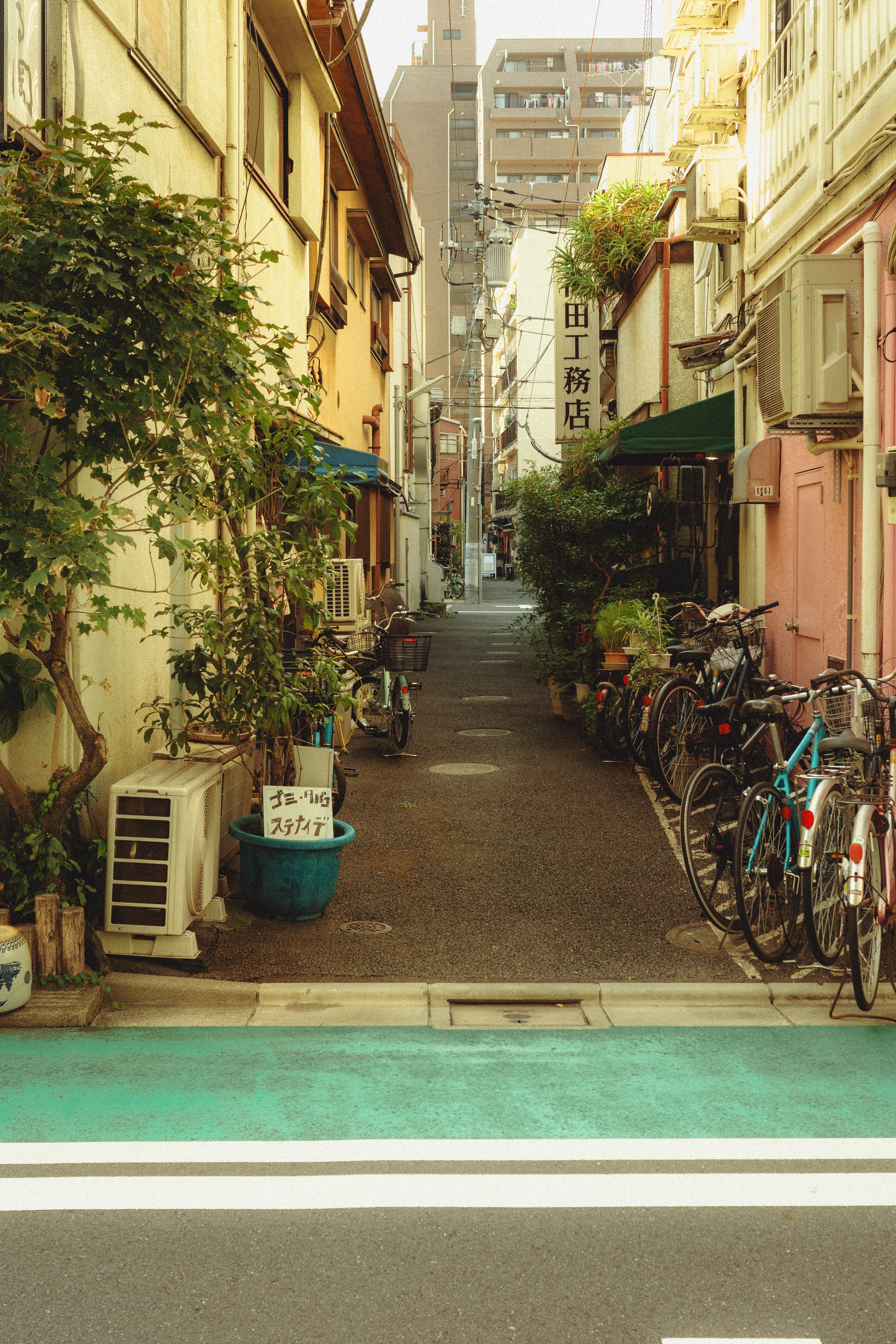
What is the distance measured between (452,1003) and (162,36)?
6.48 meters

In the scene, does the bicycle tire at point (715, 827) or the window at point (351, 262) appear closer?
the bicycle tire at point (715, 827)

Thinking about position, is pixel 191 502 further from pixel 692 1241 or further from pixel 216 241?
pixel 692 1241

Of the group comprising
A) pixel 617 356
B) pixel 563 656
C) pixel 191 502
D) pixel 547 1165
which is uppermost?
pixel 617 356

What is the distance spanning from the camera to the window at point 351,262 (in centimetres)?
1961

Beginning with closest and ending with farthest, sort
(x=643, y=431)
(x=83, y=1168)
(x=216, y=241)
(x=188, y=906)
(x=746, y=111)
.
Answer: (x=83, y=1168), (x=216, y=241), (x=188, y=906), (x=746, y=111), (x=643, y=431)

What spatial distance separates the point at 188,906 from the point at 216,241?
3.45 metres

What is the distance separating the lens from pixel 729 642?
10617 millimetres

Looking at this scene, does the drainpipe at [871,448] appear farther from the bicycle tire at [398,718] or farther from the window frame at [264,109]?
the bicycle tire at [398,718]

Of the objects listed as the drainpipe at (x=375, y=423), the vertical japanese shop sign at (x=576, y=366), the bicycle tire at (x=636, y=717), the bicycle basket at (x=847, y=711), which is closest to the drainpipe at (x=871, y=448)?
the bicycle basket at (x=847, y=711)

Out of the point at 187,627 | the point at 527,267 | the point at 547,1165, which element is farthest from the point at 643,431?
the point at 527,267

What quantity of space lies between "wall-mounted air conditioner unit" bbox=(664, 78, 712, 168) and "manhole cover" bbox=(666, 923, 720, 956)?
9.23 meters

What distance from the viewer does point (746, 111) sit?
12078 millimetres

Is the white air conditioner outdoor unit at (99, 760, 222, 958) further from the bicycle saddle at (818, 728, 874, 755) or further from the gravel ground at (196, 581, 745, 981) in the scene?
the bicycle saddle at (818, 728, 874, 755)

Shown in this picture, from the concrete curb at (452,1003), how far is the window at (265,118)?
740cm
